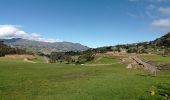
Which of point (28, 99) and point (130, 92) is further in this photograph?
point (130, 92)

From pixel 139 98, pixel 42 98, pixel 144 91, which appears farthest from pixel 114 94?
pixel 42 98

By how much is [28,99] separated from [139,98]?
1325 centimetres

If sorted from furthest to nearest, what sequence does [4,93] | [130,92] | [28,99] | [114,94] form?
[130,92], [114,94], [4,93], [28,99]

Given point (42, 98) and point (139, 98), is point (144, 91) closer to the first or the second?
point (139, 98)

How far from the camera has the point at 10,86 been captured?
4244cm

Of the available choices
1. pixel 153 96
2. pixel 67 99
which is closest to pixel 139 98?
pixel 153 96

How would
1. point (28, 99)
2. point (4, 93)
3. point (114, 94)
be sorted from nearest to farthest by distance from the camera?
point (28, 99)
point (4, 93)
point (114, 94)

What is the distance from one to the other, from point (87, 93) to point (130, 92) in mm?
6486

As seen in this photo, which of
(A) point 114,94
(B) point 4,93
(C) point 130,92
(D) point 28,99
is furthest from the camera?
(C) point 130,92

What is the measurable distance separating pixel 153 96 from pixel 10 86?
726 inches

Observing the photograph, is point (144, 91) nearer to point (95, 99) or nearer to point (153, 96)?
point (153, 96)

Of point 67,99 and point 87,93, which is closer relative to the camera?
point 67,99

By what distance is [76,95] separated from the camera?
119 ft

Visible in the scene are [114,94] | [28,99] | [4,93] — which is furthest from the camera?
[114,94]
